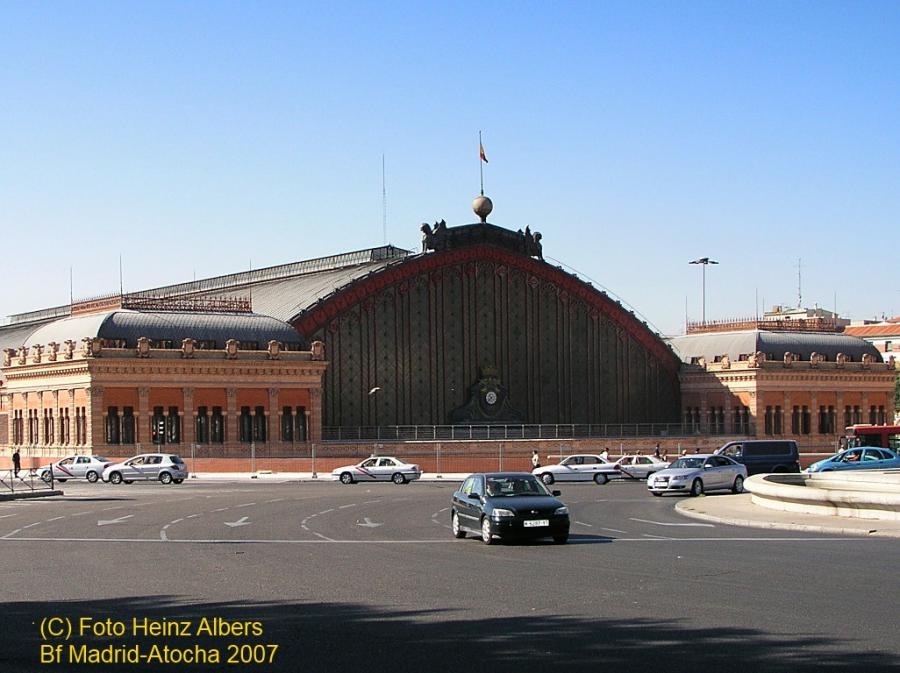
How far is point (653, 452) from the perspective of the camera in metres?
86.9

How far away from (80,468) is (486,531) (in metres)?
45.4

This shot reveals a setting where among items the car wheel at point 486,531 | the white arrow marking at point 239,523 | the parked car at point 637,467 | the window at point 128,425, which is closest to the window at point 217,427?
the window at point 128,425

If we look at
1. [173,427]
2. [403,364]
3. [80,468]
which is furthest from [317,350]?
Result: [80,468]

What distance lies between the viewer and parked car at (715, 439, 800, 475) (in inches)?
2371

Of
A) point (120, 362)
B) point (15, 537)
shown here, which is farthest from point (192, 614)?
point (120, 362)

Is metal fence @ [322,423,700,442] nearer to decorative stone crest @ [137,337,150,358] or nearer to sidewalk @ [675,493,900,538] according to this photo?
decorative stone crest @ [137,337,150,358]

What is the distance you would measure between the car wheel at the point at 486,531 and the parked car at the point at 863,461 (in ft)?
98.0

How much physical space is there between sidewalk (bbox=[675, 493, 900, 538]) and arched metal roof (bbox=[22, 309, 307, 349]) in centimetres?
4734

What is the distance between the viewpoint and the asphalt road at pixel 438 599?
15.6 m

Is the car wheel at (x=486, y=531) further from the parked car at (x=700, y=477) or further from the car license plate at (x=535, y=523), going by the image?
the parked car at (x=700, y=477)

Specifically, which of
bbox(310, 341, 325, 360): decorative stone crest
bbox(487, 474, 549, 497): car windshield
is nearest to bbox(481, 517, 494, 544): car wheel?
bbox(487, 474, 549, 497): car windshield

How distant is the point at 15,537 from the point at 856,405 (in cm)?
8588

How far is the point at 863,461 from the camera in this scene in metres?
58.8

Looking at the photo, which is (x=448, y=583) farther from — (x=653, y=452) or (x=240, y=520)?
(x=653, y=452)
